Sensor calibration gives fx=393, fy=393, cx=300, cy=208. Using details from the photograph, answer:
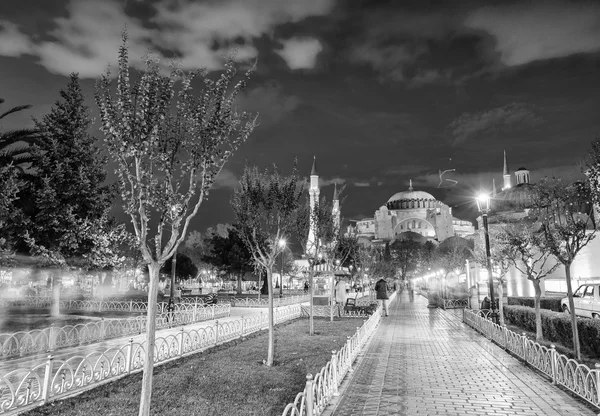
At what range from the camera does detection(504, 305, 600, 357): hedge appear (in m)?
11.3

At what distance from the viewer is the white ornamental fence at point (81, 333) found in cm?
1081

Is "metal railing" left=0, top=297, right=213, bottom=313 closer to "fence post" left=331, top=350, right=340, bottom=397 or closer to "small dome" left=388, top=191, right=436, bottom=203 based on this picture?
"fence post" left=331, top=350, right=340, bottom=397

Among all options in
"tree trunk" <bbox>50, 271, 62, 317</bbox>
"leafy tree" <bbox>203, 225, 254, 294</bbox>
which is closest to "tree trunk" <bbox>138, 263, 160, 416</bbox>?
"tree trunk" <bbox>50, 271, 62, 317</bbox>

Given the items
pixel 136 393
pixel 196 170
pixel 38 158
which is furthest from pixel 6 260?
pixel 196 170

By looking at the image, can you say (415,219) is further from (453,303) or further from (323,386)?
(323,386)

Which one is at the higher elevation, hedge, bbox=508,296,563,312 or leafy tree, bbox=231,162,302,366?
leafy tree, bbox=231,162,302,366

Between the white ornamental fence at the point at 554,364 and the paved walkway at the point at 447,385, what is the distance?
191 millimetres

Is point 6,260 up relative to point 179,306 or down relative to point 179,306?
up

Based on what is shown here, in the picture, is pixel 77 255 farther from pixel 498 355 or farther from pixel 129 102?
pixel 498 355

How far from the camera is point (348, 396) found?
745 centimetres

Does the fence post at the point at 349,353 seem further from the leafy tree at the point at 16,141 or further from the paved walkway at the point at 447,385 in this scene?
the leafy tree at the point at 16,141

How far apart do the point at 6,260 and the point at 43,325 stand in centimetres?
340

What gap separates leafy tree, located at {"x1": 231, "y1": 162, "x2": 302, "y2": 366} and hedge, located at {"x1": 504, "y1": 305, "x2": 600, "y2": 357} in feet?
30.6

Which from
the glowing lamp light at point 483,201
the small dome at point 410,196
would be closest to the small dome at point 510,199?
the small dome at point 410,196
